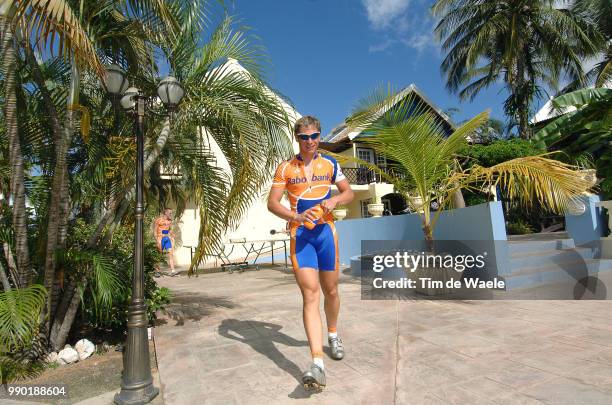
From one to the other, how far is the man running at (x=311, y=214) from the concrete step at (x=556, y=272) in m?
4.15

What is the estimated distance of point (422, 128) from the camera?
5543 mm

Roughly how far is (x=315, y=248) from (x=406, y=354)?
1372 millimetres

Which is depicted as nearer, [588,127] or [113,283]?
[113,283]

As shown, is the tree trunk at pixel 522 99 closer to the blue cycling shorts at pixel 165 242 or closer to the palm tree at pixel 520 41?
the palm tree at pixel 520 41

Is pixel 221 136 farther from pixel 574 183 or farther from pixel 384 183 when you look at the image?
pixel 384 183

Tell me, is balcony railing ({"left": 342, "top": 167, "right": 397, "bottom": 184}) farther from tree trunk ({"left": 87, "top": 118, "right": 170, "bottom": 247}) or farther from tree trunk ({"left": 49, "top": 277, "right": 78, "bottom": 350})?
tree trunk ({"left": 49, "top": 277, "right": 78, "bottom": 350})

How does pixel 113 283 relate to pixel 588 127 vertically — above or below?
below

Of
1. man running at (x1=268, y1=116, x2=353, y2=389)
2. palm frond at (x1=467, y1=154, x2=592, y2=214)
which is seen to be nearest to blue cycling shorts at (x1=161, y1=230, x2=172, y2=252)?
man running at (x1=268, y1=116, x2=353, y2=389)

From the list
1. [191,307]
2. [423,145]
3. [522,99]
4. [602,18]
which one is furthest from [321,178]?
[602,18]

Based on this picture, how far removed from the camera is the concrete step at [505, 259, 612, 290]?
19.5ft

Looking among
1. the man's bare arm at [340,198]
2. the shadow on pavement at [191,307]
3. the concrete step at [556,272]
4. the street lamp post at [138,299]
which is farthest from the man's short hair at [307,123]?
the concrete step at [556,272]

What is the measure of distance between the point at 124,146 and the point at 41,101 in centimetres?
101

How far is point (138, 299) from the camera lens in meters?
3.14

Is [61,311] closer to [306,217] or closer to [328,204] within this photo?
[306,217]
